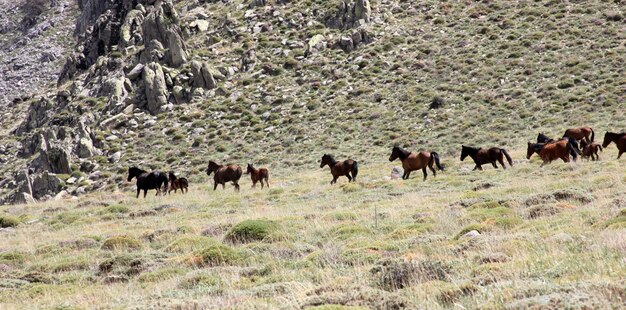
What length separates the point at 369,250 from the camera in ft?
38.4

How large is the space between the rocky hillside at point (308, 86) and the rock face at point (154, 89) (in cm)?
17

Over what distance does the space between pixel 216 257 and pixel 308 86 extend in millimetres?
45893

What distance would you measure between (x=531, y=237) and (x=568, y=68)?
46.3m

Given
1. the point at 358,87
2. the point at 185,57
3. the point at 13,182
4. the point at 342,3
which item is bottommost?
the point at 13,182

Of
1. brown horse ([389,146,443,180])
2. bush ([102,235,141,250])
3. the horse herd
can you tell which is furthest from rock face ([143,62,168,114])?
bush ([102,235,141,250])

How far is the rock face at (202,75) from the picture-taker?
58.3 meters

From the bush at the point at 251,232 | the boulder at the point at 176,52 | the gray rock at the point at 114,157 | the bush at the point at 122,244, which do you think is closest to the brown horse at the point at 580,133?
the bush at the point at 251,232

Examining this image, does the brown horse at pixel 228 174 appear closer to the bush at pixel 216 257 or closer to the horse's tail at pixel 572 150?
the horse's tail at pixel 572 150

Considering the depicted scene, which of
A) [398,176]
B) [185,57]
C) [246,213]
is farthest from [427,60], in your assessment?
[246,213]

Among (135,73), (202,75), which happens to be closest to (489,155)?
(202,75)

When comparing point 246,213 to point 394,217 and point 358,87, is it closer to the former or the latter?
point 394,217

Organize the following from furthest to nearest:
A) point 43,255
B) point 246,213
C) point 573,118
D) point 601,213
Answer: point 573,118, point 246,213, point 43,255, point 601,213

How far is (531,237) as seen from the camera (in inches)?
429

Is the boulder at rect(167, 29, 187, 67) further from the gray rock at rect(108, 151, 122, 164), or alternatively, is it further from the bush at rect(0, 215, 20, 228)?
the bush at rect(0, 215, 20, 228)
